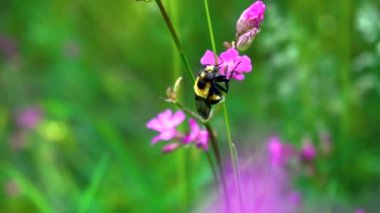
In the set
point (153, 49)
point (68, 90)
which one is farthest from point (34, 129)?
point (153, 49)

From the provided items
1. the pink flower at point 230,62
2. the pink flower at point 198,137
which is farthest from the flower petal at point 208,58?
the pink flower at point 198,137

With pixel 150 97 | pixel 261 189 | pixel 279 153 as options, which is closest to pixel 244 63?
pixel 261 189

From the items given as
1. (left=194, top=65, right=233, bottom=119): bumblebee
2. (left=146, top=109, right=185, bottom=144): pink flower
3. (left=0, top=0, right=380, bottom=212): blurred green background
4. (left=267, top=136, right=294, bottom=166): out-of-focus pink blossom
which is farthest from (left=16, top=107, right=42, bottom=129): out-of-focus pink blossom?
(left=194, top=65, right=233, bottom=119): bumblebee

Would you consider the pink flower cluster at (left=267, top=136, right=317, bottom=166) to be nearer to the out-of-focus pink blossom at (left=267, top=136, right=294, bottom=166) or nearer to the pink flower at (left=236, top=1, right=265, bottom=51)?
the out-of-focus pink blossom at (left=267, top=136, right=294, bottom=166)

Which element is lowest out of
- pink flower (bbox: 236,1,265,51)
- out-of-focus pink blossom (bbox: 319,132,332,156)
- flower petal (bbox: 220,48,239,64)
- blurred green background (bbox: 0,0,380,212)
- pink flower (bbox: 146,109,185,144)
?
flower petal (bbox: 220,48,239,64)

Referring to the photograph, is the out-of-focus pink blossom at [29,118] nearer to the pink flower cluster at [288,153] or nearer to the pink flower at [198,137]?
the pink flower cluster at [288,153]

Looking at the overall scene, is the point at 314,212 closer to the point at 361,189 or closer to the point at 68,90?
the point at 361,189
